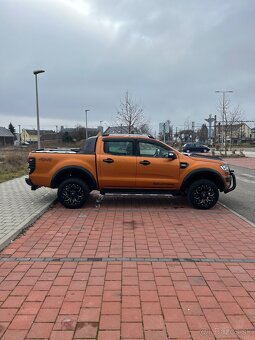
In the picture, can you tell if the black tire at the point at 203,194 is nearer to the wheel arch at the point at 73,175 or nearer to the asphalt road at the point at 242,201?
the asphalt road at the point at 242,201

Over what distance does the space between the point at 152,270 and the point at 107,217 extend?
301 centimetres

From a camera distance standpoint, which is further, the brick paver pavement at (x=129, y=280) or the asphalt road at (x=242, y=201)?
the asphalt road at (x=242, y=201)

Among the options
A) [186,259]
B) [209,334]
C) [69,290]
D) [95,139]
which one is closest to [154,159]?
[95,139]

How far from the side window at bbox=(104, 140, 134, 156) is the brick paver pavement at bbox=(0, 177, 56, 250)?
6.58 ft

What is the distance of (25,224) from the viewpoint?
6586 millimetres

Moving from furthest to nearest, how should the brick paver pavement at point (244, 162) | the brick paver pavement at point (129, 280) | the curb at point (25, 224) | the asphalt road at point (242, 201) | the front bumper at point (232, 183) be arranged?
the brick paver pavement at point (244, 162)
the front bumper at point (232, 183)
the asphalt road at point (242, 201)
the curb at point (25, 224)
the brick paver pavement at point (129, 280)

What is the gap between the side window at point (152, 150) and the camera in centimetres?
839

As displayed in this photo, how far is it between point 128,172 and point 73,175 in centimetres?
133

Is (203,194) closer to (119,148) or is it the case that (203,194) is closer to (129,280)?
(119,148)

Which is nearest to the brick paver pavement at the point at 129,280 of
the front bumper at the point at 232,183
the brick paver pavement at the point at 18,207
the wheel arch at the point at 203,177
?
the brick paver pavement at the point at 18,207

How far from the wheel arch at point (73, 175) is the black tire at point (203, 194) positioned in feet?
7.63

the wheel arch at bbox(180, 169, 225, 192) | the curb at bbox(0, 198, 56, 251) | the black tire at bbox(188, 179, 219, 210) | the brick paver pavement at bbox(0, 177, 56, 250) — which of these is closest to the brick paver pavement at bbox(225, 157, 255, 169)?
the wheel arch at bbox(180, 169, 225, 192)

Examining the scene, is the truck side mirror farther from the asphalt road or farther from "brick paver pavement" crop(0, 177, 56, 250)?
"brick paver pavement" crop(0, 177, 56, 250)

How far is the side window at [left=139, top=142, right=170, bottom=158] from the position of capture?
8.39 metres
